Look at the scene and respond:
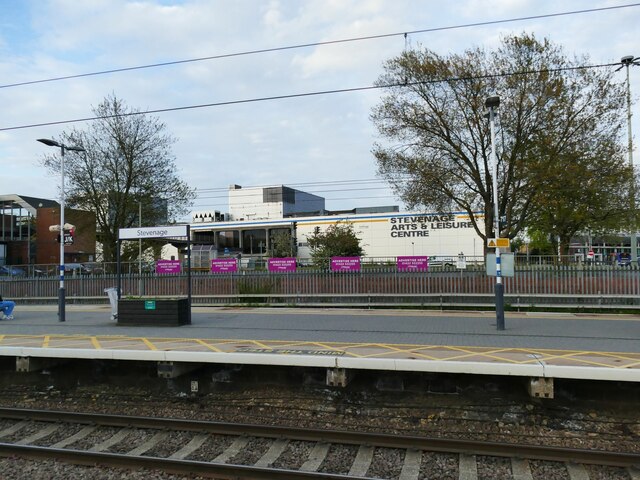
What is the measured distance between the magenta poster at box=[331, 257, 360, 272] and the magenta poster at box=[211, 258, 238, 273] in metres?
4.45

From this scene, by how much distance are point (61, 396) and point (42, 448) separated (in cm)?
347

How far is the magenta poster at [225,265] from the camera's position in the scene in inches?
821

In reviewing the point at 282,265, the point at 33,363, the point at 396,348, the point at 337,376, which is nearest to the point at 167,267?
the point at 282,265

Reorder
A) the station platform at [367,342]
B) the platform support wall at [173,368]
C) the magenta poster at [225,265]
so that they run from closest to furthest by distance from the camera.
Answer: the station platform at [367,342] < the platform support wall at [173,368] < the magenta poster at [225,265]

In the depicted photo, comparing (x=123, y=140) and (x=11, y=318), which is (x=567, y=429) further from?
(x=123, y=140)

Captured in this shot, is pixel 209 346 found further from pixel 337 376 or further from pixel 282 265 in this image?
pixel 282 265

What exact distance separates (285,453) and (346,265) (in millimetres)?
12624

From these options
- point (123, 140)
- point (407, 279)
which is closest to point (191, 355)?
point (407, 279)

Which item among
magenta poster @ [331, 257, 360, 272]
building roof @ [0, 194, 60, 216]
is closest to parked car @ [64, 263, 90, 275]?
magenta poster @ [331, 257, 360, 272]

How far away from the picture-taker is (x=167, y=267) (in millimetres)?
21406

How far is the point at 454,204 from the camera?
21.7 metres

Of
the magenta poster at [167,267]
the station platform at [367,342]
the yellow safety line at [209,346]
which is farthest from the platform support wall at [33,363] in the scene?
A: the magenta poster at [167,267]

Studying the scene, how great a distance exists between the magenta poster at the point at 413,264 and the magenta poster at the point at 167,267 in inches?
379

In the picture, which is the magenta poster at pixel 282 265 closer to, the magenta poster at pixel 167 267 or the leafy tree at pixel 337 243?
the magenta poster at pixel 167 267
